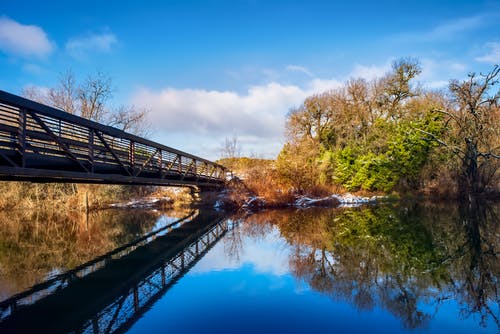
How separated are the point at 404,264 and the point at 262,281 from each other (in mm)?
2845

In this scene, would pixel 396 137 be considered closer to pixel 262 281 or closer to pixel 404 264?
pixel 404 264

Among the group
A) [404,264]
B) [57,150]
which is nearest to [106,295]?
[57,150]

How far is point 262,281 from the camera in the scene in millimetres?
5551

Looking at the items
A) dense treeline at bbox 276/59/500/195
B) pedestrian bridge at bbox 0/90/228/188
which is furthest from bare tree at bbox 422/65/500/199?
pedestrian bridge at bbox 0/90/228/188

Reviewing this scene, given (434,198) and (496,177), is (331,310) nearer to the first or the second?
(434,198)

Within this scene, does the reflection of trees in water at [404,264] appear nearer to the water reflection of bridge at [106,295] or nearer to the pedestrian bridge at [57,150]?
the water reflection of bridge at [106,295]

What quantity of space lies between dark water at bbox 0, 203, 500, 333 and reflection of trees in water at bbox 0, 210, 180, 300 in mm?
52

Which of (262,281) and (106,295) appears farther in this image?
(262,281)

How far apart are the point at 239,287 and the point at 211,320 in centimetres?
131

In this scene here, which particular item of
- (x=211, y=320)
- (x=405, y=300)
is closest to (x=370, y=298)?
(x=405, y=300)

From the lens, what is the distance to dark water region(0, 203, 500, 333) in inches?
154

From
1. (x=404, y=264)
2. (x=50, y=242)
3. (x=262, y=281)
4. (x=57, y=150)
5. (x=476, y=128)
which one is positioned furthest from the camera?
(x=476, y=128)

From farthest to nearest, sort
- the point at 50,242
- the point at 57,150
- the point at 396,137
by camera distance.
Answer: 1. the point at 396,137
2. the point at 50,242
3. the point at 57,150

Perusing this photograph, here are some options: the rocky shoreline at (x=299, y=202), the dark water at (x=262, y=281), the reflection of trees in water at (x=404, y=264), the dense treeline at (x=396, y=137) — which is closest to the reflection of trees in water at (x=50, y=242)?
the dark water at (x=262, y=281)
